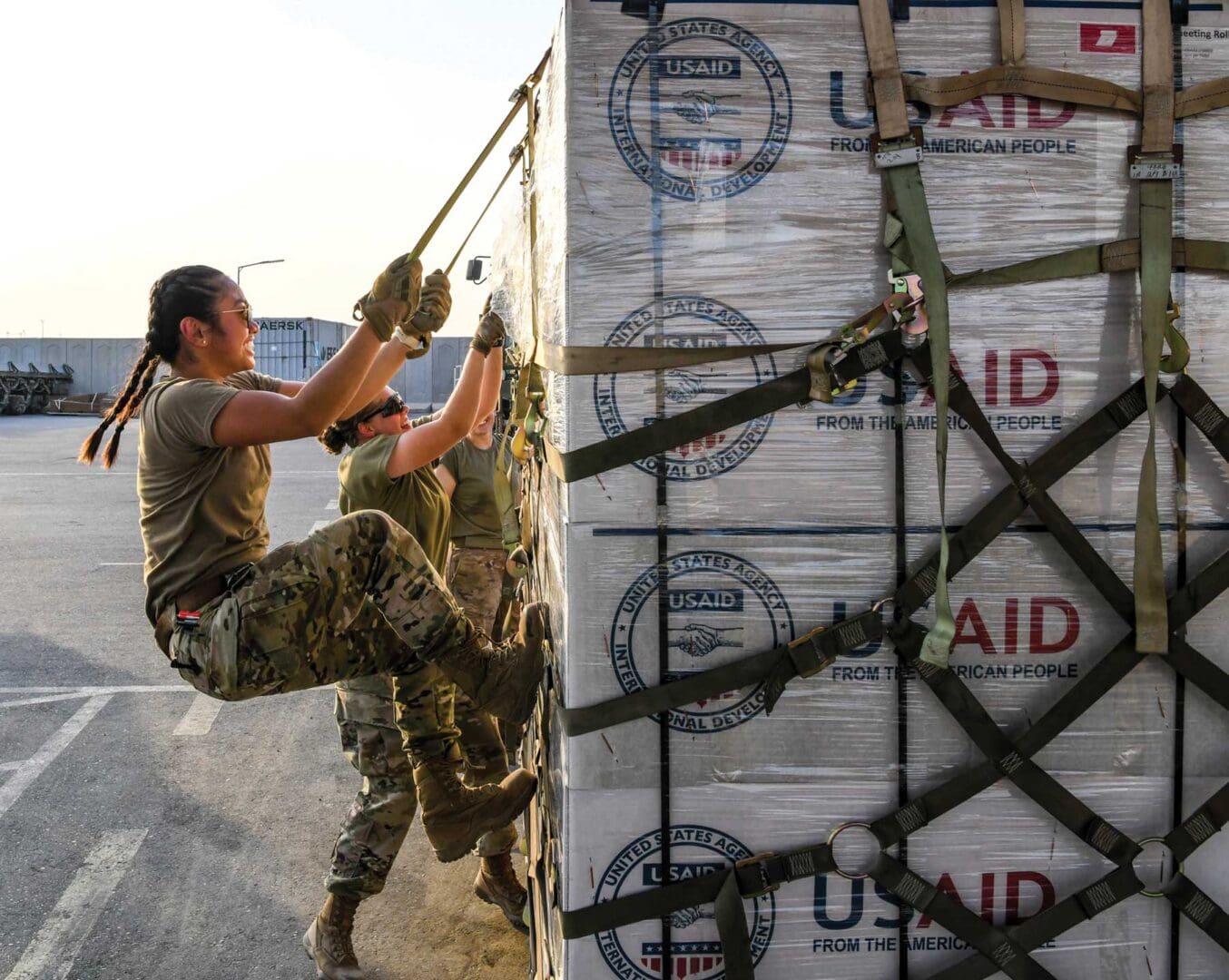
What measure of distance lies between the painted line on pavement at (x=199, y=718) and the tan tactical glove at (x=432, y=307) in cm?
356

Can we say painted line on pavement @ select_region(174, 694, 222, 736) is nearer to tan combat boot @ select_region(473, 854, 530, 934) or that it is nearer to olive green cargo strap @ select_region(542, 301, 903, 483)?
tan combat boot @ select_region(473, 854, 530, 934)

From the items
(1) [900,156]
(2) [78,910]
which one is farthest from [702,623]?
(2) [78,910]

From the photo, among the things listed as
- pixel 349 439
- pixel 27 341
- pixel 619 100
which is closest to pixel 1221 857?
pixel 619 100

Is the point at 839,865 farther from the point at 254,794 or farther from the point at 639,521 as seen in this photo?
the point at 254,794

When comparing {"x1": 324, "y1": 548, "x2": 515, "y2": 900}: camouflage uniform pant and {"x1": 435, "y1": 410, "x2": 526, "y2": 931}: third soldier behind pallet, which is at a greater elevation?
{"x1": 435, "y1": 410, "x2": 526, "y2": 931}: third soldier behind pallet

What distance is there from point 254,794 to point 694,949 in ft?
11.6

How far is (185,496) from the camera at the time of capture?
3.35m

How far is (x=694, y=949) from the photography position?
8.46ft

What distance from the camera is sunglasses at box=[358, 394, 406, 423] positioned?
4.38 meters

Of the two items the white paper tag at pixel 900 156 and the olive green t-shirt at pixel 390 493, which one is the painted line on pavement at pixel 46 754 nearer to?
the olive green t-shirt at pixel 390 493

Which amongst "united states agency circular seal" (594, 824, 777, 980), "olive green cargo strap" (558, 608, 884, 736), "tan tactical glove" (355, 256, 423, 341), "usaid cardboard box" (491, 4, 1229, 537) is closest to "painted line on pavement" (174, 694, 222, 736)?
"tan tactical glove" (355, 256, 423, 341)

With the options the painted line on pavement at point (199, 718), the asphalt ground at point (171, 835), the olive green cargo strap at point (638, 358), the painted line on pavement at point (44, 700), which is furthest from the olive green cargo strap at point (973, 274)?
the painted line on pavement at point (44, 700)

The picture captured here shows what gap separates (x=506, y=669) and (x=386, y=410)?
1633 mm

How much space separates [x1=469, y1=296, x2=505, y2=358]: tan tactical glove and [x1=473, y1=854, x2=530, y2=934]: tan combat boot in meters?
1.97
